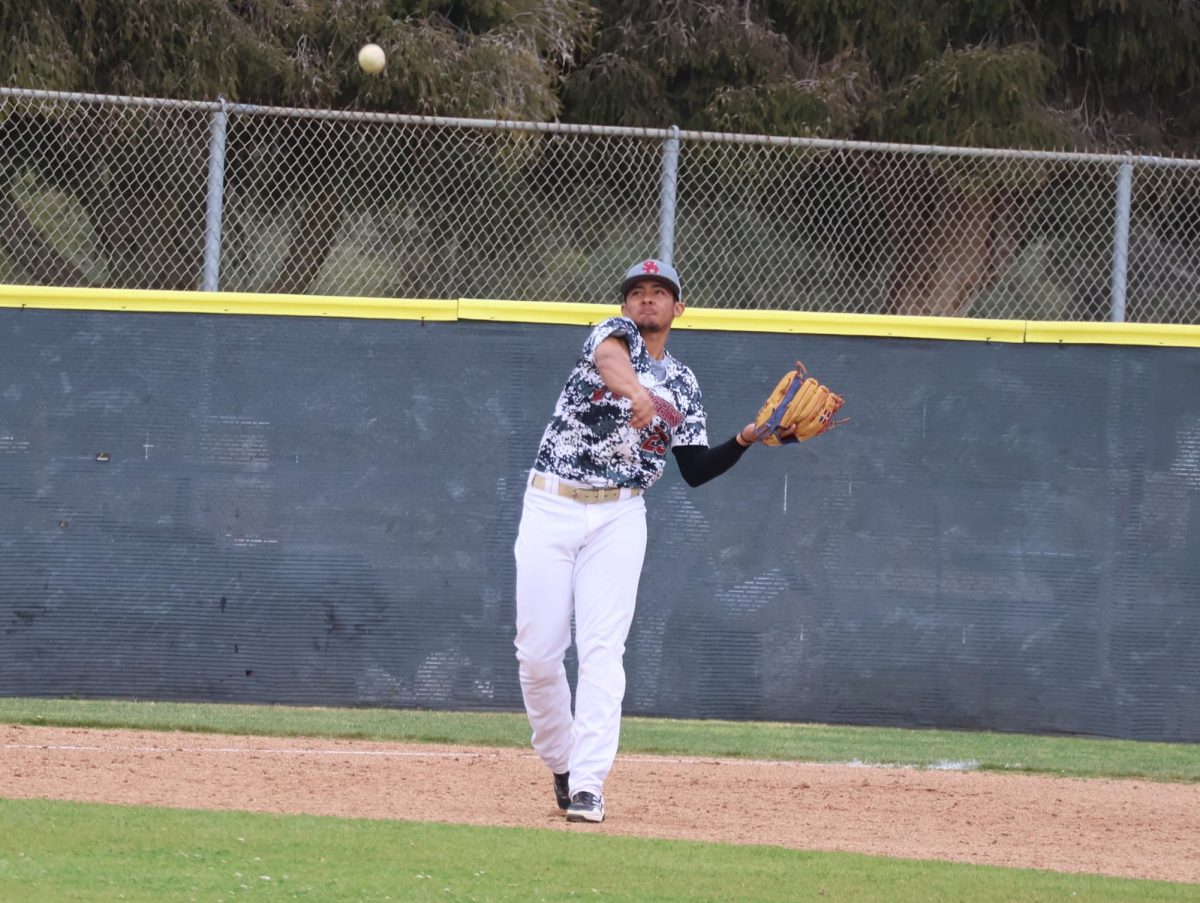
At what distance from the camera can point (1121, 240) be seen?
8648 mm

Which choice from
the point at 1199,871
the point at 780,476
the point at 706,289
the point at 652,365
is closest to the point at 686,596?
the point at 780,476

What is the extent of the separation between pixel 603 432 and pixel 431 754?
7.74ft

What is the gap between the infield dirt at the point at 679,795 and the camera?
5457mm

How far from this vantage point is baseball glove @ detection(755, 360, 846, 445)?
5.63 meters

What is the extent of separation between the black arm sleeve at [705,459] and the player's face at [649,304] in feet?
1.39

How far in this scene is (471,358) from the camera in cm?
860

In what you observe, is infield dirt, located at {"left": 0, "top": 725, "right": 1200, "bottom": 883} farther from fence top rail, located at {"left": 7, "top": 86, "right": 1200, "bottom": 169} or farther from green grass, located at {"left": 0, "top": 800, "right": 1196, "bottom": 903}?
fence top rail, located at {"left": 7, "top": 86, "right": 1200, "bottom": 169}

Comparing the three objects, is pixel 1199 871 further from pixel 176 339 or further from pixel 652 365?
pixel 176 339

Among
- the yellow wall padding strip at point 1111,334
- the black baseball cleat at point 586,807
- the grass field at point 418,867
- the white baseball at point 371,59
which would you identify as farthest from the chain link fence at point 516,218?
the grass field at point 418,867

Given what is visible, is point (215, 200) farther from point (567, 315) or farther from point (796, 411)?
point (796, 411)

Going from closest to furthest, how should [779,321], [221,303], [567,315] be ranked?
1. [221,303]
2. [567,315]
3. [779,321]

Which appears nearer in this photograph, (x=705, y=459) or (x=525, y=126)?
(x=705, y=459)

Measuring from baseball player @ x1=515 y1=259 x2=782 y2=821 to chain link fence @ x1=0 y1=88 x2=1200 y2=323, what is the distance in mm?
3030

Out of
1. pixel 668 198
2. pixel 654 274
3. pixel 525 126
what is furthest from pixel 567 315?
pixel 654 274
